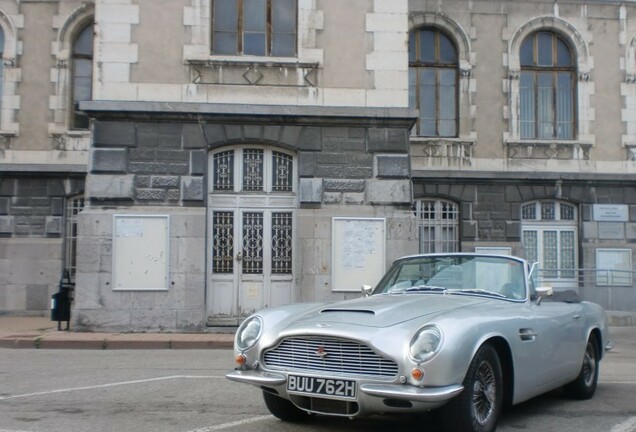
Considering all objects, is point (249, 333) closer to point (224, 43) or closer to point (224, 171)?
point (224, 171)

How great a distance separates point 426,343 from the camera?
4.77 metres

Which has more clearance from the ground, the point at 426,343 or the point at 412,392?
the point at 426,343

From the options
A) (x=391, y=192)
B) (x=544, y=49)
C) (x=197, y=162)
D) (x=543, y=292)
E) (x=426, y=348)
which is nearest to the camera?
(x=426, y=348)

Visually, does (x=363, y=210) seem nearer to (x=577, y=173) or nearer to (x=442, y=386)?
(x=577, y=173)

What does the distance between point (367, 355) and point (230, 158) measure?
9580 mm

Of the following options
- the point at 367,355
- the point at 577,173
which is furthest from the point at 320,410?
the point at 577,173

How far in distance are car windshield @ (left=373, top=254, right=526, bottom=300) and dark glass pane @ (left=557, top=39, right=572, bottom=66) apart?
1431cm

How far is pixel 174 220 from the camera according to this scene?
44.1ft

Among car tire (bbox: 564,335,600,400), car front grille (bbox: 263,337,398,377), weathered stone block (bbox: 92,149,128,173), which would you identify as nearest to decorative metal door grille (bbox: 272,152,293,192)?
weathered stone block (bbox: 92,149,128,173)

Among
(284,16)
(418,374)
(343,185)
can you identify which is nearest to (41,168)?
(284,16)

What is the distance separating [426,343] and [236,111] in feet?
30.9

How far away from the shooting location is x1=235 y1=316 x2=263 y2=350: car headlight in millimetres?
5477

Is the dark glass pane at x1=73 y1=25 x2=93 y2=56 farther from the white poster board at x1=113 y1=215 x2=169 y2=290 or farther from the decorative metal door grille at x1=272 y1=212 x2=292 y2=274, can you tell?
the decorative metal door grille at x1=272 y1=212 x2=292 y2=274

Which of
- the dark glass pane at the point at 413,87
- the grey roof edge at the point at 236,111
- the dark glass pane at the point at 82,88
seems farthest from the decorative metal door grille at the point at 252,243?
the dark glass pane at the point at 82,88
